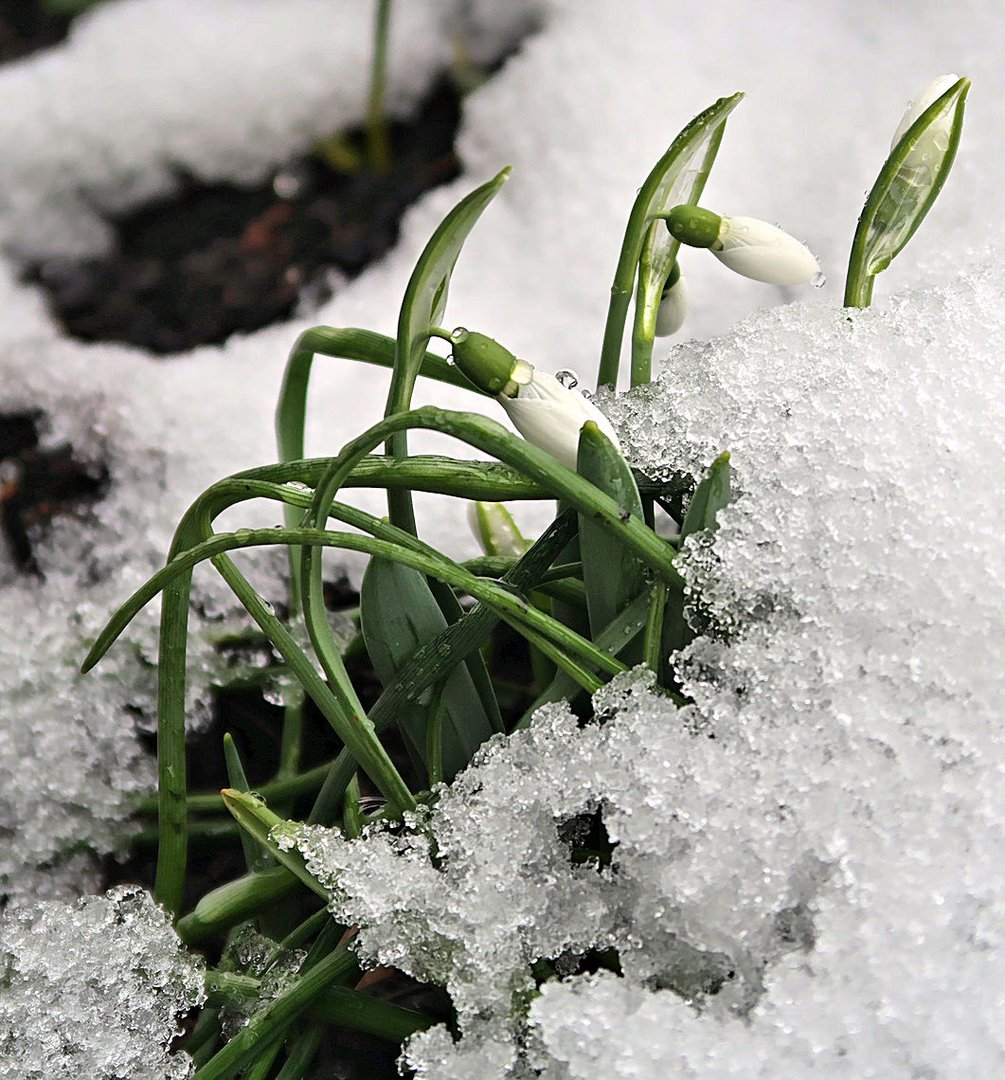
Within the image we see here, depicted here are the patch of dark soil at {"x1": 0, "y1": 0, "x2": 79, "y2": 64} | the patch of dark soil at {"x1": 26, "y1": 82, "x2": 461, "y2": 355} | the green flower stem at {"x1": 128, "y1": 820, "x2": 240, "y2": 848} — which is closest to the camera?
the green flower stem at {"x1": 128, "y1": 820, "x2": 240, "y2": 848}

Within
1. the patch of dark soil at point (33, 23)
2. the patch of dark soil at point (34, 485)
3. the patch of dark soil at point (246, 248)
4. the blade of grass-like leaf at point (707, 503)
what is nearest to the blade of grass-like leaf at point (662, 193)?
the blade of grass-like leaf at point (707, 503)

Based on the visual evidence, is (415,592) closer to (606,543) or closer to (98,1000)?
(606,543)

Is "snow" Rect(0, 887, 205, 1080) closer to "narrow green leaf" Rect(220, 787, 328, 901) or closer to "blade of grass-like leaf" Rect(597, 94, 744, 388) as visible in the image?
"narrow green leaf" Rect(220, 787, 328, 901)

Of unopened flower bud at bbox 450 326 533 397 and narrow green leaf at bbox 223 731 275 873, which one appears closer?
unopened flower bud at bbox 450 326 533 397

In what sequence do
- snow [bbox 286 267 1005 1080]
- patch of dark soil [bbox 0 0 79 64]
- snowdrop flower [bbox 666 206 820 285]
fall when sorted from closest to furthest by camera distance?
1. snow [bbox 286 267 1005 1080]
2. snowdrop flower [bbox 666 206 820 285]
3. patch of dark soil [bbox 0 0 79 64]

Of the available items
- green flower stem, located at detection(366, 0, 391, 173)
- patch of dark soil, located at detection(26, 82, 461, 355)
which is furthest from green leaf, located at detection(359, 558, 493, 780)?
green flower stem, located at detection(366, 0, 391, 173)
